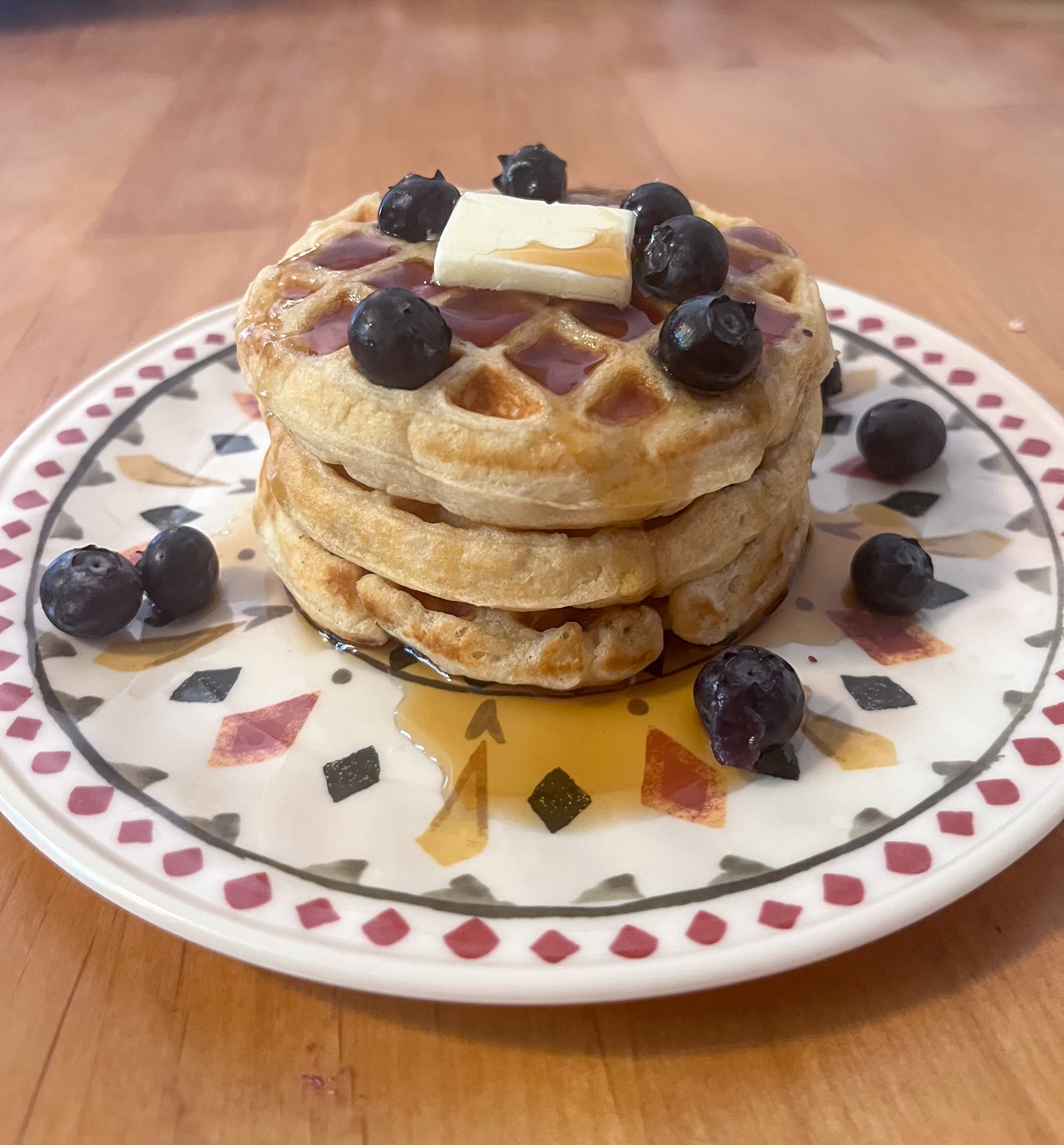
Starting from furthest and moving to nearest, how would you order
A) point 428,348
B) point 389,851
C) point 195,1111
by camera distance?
1. point 428,348
2. point 389,851
3. point 195,1111

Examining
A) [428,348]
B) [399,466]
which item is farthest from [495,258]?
[399,466]

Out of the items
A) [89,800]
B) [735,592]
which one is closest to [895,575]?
[735,592]

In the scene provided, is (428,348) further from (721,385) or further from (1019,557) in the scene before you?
(1019,557)

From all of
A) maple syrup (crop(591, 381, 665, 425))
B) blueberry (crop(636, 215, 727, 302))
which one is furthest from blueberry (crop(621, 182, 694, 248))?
maple syrup (crop(591, 381, 665, 425))

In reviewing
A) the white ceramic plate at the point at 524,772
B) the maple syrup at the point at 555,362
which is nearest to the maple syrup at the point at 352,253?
the maple syrup at the point at 555,362

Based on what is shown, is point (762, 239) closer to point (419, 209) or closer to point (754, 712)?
point (419, 209)

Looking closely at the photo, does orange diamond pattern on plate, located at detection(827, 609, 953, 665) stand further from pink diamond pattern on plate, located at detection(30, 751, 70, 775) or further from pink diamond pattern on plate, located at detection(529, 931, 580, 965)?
pink diamond pattern on plate, located at detection(30, 751, 70, 775)
